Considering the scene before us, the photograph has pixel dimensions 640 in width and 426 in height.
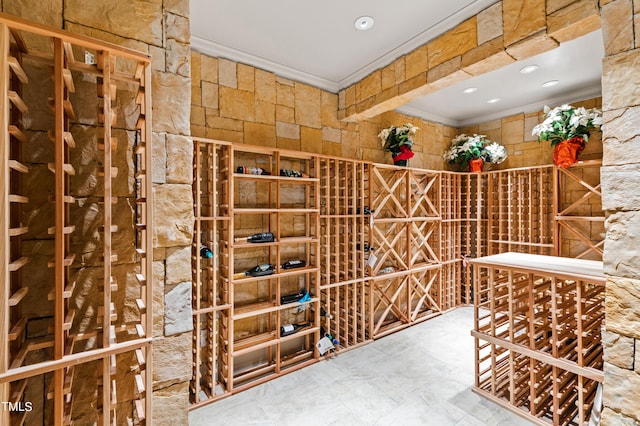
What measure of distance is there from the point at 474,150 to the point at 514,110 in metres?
0.75

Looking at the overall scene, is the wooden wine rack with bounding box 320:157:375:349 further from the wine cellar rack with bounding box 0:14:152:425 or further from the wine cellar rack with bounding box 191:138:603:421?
the wine cellar rack with bounding box 0:14:152:425

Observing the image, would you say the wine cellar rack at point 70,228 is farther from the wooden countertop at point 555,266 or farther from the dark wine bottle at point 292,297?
the wooden countertop at point 555,266

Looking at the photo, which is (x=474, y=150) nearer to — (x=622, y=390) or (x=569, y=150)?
(x=569, y=150)

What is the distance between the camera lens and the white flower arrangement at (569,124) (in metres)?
2.79

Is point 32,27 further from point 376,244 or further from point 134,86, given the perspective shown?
point 376,244

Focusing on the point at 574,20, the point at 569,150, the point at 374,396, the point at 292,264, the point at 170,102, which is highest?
the point at 574,20

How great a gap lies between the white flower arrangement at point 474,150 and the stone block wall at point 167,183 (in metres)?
3.93

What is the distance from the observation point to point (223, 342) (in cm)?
232

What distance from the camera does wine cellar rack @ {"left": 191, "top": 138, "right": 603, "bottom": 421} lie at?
7.30ft

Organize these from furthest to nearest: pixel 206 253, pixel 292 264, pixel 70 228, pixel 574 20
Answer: pixel 292 264, pixel 206 253, pixel 574 20, pixel 70 228

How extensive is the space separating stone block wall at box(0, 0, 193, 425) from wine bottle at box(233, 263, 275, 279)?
1.07m

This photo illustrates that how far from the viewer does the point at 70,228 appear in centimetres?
95

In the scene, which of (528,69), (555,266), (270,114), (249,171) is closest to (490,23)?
(528,69)

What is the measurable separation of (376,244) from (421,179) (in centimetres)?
136
